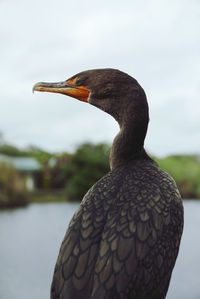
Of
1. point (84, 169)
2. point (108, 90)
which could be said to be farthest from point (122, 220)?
point (84, 169)

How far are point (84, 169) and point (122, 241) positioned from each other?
43.8 metres

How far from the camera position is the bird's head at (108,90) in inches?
115

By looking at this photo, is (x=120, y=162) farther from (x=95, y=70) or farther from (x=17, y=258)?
(x=17, y=258)

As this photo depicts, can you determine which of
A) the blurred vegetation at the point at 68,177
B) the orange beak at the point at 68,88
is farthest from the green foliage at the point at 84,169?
the orange beak at the point at 68,88

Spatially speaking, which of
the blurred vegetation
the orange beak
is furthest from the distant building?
the orange beak

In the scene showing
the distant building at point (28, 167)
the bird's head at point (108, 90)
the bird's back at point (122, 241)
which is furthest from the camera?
the distant building at point (28, 167)

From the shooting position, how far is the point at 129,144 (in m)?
2.99

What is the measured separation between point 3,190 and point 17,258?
805cm

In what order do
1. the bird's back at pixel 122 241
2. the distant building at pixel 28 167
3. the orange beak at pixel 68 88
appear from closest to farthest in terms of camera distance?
1. the bird's back at pixel 122 241
2. the orange beak at pixel 68 88
3. the distant building at pixel 28 167

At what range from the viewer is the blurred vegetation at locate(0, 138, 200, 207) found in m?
41.6

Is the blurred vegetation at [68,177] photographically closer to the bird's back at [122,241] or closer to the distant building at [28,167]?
the distant building at [28,167]

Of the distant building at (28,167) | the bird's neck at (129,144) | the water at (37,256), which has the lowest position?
the water at (37,256)

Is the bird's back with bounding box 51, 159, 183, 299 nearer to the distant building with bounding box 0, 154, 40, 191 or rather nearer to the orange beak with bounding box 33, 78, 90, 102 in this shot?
the orange beak with bounding box 33, 78, 90, 102

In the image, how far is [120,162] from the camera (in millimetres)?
3084
